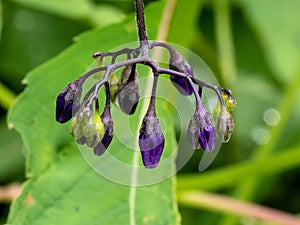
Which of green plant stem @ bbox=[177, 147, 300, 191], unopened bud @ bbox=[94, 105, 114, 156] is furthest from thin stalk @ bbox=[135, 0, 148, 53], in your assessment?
green plant stem @ bbox=[177, 147, 300, 191]

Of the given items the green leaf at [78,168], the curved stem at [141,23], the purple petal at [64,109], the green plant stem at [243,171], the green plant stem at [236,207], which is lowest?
the green plant stem at [236,207]

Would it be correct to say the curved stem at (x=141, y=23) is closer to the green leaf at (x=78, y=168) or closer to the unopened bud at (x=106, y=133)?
the unopened bud at (x=106, y=133)

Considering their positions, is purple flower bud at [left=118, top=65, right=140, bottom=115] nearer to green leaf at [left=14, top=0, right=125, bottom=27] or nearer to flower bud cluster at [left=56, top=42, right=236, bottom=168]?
flower bud cluster at [left=56, top=42, right=236, bottom=168]

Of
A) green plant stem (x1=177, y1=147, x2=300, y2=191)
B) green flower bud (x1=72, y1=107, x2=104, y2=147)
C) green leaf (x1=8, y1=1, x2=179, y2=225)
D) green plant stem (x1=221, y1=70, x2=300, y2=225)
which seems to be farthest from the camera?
green plant stem (x1=221, y1=70, x2=300, y2=225)

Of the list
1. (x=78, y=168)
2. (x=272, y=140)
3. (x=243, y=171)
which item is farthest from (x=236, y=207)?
(x=78, y=168)

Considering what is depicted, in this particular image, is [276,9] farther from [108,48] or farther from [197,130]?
[197,130]

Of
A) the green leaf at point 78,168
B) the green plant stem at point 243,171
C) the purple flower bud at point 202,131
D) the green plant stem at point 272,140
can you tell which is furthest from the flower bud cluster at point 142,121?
the green plant stem at point 272,140

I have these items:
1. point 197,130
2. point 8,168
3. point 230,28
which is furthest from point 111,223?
point 230,28
